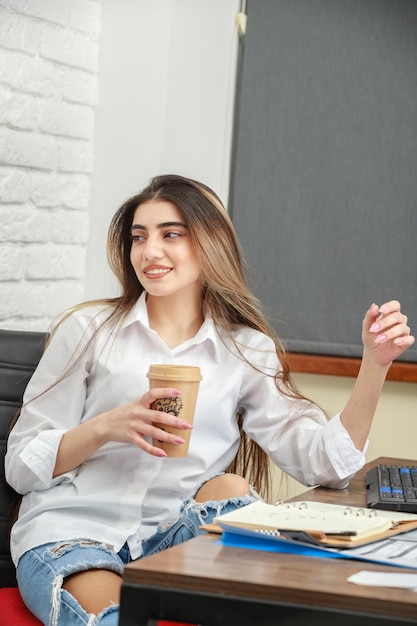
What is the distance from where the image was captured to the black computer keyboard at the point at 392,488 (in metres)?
1.36

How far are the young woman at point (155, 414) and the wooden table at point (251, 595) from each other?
48cm

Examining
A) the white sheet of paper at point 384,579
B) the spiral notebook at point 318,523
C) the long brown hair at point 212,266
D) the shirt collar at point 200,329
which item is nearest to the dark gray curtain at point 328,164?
the long brown hair at point 212,266

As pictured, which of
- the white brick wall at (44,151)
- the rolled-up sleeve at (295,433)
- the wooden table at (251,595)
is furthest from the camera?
the white brick wall at (44,151)

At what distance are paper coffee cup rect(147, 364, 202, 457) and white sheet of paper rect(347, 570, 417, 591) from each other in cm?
51

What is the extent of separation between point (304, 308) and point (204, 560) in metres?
1.72

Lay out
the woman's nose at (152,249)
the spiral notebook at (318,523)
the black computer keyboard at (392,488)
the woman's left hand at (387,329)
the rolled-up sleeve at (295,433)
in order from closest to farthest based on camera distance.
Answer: the spiral notebook at (318,523) → the black computer keyboard at (392,488) → the woman's left hand at (387,329) → the rolled-up sleeve at (295,433) → the woman's nose at (152,249)

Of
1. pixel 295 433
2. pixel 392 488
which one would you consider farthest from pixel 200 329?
pixel 392 488

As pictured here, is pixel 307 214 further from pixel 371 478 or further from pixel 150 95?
pixel 371 478

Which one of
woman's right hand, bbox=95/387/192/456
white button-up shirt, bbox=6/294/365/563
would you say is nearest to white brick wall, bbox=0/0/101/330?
white button-up shirt, bbox=6/294/365/563

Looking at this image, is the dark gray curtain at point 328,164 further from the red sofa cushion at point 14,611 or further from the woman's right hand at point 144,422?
the red sofa cushion at point 14,611

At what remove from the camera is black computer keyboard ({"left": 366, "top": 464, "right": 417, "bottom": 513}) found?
1.36m

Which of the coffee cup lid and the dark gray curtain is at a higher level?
the dark gray curtain

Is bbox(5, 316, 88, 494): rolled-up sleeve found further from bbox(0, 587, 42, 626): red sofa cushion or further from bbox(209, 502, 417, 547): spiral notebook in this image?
bbox(209, 502, 417, 547): spiral notebook

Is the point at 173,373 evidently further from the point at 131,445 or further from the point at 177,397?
the point at 131,445
